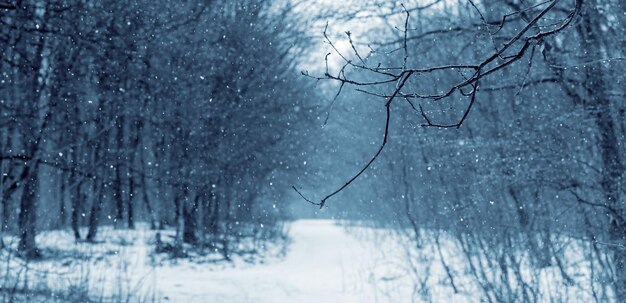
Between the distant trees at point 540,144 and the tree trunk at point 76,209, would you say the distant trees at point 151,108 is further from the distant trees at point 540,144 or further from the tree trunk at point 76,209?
the distant trees at point 540,144

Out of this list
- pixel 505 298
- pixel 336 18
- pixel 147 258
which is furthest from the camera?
pixel 147 258

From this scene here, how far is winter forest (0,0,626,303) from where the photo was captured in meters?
5.67

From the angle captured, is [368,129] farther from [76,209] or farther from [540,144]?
[540,144]

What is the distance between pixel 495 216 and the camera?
689 cm

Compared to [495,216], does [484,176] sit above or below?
above

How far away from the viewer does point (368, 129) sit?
17.0 m

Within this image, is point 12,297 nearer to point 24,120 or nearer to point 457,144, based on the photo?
point 24,120

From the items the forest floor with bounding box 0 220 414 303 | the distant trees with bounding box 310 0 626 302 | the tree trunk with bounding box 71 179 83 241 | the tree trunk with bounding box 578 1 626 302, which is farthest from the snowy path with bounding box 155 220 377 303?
the tree trunk with bounding box 578 1 626 302

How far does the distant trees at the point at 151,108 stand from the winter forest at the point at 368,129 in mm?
61

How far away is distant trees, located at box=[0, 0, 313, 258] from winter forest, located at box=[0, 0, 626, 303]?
0.20ft

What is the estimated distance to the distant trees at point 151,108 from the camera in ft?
22.4

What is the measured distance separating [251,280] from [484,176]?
612 centimetres

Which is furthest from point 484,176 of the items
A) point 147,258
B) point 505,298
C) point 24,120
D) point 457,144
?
point 147,258

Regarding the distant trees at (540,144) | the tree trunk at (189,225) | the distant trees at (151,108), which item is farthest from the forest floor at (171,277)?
the distant trees at (540,144)
